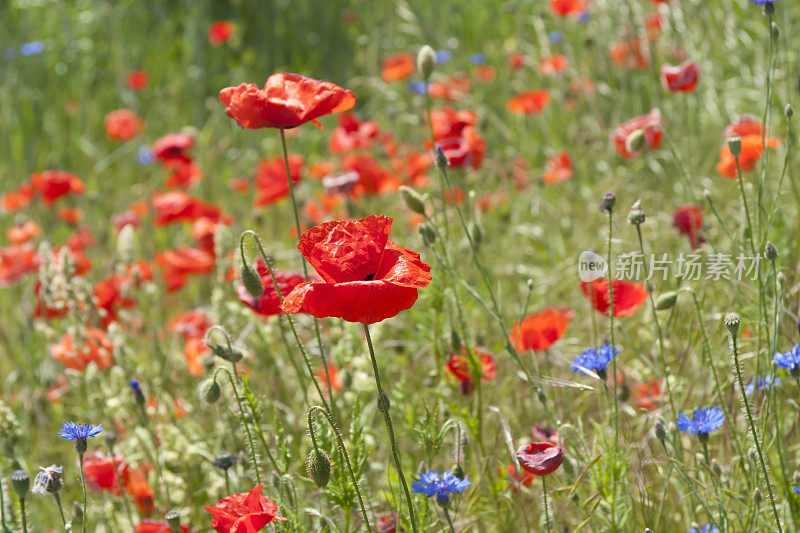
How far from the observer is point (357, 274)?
3.94 ft

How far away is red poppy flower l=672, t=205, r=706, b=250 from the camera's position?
2.09 metres

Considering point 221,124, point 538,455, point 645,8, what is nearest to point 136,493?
point 538,455

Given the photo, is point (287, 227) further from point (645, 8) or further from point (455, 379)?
point (455, 379)

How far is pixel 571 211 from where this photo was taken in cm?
323

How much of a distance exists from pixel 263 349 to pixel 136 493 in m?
0.48

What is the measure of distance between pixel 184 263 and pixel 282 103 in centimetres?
141

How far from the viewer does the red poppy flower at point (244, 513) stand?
4.11 ft

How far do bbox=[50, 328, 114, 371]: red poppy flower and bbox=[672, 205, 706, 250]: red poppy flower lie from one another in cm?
142

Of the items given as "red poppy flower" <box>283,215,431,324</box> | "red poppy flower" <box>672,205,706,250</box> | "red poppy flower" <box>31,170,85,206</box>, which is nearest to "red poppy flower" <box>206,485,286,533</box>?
"red poppy flower" <box>283,215,431,324</box>

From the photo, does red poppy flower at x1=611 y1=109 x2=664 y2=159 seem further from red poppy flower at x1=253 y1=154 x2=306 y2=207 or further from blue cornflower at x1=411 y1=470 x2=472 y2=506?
blue cornflower at x1=411 y1=470 x2=472 y2=506

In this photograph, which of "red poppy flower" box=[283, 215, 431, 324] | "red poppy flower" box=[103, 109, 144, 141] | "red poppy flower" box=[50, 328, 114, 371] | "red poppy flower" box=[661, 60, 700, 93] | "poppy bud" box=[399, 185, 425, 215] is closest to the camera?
"red poppy flower" box=[283, 215, 431, 324]

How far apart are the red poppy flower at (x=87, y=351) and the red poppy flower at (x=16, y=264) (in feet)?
1.96

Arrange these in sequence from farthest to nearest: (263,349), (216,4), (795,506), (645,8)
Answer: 1. (216,4)
2. (645,8)
3. (263,349)
4. (795,506)

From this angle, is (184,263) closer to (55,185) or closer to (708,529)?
(55,185)
